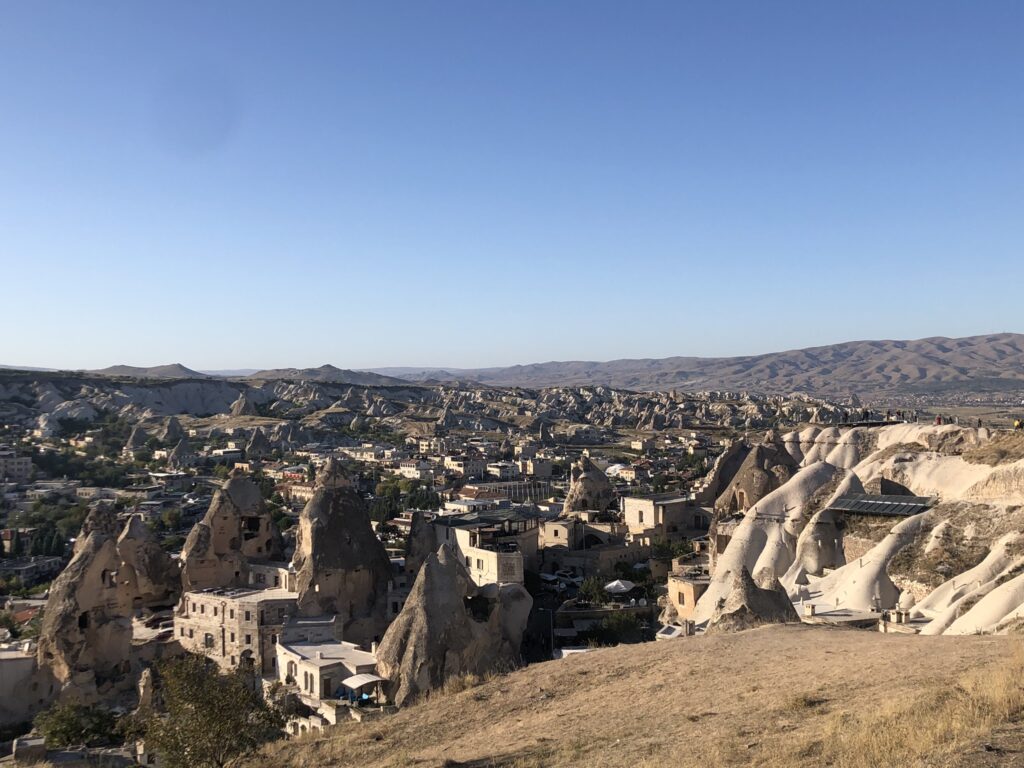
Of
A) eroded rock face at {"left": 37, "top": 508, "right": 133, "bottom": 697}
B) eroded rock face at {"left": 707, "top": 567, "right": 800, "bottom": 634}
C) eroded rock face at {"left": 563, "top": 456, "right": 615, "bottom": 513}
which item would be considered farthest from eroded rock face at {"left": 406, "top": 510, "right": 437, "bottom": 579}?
eroded rock face at {"left": 563, "top": 456, "right": 615, "bottom": 513}

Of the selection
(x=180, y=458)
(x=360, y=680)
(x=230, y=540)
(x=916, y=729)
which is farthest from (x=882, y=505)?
(x=180, y=458)

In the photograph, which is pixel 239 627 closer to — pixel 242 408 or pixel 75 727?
pixel 75 727

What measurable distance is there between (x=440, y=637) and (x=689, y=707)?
8569mm

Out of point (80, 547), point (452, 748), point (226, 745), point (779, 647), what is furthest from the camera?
point (80, 547)

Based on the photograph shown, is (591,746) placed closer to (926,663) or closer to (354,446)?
(926,663)

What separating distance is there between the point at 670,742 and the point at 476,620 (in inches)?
462

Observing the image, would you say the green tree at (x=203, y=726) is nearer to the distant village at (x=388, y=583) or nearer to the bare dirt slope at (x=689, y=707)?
the bare dirt slope at (x=689, y=707)

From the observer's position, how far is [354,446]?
94.3 m

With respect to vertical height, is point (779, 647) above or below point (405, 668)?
above

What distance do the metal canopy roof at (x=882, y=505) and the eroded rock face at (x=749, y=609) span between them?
34.2 ft

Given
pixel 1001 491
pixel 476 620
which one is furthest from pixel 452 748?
pixel 1001 491

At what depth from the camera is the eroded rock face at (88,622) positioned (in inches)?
858

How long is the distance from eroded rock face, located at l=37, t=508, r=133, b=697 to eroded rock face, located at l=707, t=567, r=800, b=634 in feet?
48.4

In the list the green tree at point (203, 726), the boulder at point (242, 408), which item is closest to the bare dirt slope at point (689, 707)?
the green tree at point (203, 726)
